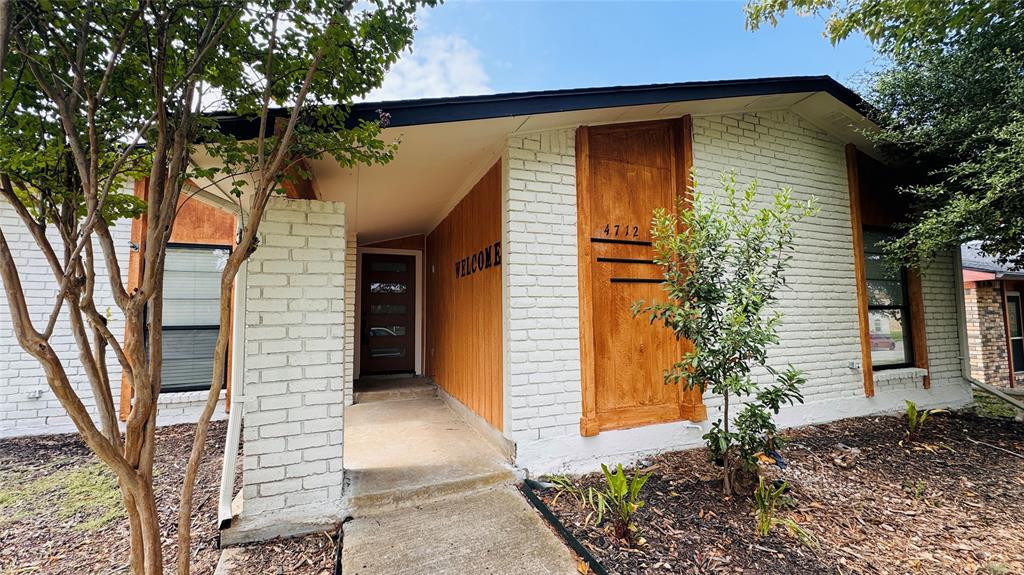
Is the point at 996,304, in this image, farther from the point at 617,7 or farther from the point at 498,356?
the point at 498,356

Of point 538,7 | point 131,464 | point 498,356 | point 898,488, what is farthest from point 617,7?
point 131,464

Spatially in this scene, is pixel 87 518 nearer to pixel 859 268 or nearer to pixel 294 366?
pixel 294 366

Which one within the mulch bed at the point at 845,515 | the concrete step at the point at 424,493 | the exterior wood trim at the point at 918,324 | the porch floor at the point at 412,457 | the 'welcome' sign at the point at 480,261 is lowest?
the mulch bed at the point at 845,515

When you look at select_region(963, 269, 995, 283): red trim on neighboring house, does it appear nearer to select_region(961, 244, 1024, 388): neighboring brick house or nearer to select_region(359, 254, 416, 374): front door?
select_region(961, 244, 1024, 388): neighboring brick house

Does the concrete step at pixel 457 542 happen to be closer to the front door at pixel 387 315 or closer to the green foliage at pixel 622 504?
the green foliage at pixel 622 504

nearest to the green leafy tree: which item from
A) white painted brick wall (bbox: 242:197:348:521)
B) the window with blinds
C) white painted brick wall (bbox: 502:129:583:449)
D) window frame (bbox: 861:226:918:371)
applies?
window frame (bbox: 861:226:918:371)

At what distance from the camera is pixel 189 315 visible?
464 cm

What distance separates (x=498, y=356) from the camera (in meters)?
3.35

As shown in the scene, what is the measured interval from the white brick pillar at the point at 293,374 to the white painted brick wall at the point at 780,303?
125cm

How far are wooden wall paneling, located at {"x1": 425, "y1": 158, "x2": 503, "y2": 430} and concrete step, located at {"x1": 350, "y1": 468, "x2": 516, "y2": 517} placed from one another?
49 cm

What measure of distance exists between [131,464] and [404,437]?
233cm

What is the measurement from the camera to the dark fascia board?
2404mm

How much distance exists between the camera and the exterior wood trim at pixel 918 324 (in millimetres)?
4910

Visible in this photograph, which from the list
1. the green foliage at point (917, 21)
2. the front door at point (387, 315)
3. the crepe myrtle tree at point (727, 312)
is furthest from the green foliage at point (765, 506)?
the front door at point (387, 315)
